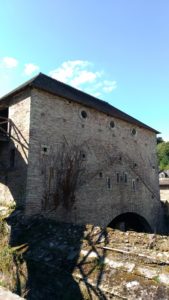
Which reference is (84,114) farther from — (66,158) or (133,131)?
(133,131)

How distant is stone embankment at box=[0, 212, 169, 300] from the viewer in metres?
5.14

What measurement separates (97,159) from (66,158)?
2.69 metres

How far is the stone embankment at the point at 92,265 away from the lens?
514 centimetres

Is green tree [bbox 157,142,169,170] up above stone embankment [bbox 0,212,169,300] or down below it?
above

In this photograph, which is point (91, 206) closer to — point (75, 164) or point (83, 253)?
point (75, 164)

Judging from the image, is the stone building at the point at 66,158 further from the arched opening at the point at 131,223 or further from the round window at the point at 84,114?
the arched opening at the point at 131,223

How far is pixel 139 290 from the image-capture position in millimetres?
4926

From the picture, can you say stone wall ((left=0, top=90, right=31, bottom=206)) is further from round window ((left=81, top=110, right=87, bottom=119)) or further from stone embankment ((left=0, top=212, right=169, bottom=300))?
round window ((left=81, top=110, right=87, bottom=119))

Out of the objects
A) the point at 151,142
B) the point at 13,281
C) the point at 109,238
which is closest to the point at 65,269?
the point at 109,238

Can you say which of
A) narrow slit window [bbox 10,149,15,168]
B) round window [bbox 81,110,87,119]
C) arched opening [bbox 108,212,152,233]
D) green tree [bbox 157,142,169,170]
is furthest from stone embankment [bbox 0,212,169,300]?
green tree [bbox 157,142,169,170]

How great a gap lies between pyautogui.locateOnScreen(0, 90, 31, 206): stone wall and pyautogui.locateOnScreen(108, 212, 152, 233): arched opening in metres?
9.30

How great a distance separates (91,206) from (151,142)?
8986 millimetres

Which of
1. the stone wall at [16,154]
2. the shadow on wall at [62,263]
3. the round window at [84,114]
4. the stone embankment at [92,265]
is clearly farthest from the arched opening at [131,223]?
the stone embankment at [92,265]

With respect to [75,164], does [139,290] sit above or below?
below
